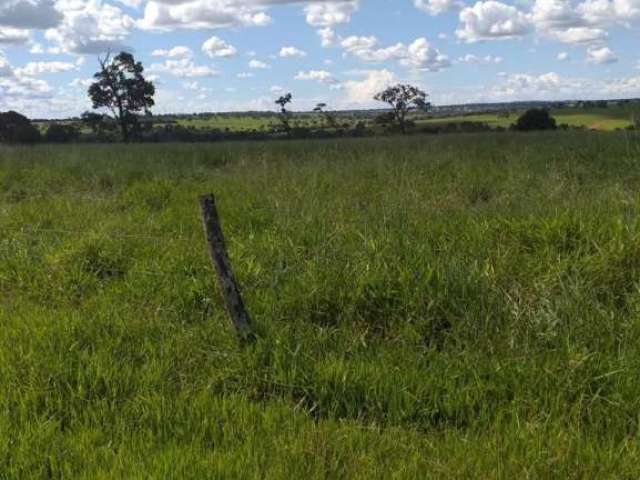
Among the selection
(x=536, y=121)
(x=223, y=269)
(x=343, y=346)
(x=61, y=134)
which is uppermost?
(x=61, y=134)

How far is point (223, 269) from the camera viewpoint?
164 inches

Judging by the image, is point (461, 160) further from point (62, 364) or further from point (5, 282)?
point (62, 364)

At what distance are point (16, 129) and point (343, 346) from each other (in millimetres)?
57967

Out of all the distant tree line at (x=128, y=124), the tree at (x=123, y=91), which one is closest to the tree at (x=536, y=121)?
the distant tree line at (x=128, y=124)

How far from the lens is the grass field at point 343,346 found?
2959mm

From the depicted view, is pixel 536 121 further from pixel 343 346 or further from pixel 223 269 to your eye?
pixel 223 269

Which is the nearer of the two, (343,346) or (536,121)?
(343,346)

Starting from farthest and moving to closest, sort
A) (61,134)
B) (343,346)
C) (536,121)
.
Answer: (61,134) < (536,121) < (343,346)

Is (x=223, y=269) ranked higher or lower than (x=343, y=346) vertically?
higher

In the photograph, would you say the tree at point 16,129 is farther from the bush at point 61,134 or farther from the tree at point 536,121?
the tree at point 536,121

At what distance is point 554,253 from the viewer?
17.0 ft

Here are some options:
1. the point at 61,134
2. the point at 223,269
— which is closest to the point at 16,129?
the point at 61,134

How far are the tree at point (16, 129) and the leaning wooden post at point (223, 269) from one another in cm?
5217

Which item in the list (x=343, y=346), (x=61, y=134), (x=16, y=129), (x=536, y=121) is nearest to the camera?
(x=343, y=346)
